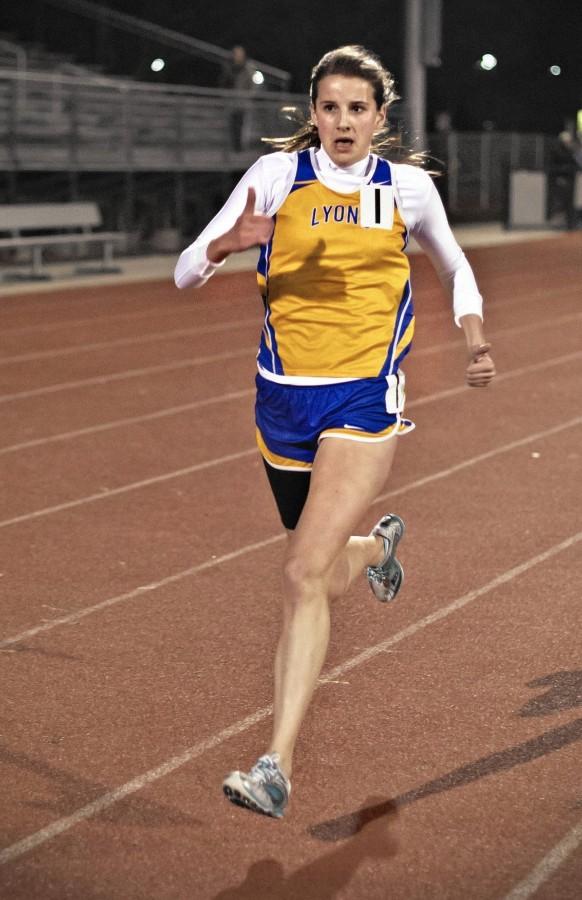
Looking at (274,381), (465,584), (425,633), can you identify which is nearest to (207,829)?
(274,381)

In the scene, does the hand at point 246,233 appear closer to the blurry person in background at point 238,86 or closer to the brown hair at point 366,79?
the brown hair at point 366,79

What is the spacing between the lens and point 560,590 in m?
5.63

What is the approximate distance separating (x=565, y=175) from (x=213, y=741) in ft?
90.3

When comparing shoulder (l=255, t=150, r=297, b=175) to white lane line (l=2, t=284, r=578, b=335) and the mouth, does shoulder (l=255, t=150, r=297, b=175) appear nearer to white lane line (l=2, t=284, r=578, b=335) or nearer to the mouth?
the mouth

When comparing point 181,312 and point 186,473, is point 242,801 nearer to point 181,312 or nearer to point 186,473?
point 186,473

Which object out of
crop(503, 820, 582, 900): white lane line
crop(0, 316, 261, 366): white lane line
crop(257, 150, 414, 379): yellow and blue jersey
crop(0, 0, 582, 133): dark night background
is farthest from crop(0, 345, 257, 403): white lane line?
crop(0, 0, 582, 133): dark night background

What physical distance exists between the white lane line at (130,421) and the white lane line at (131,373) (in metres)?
1.14

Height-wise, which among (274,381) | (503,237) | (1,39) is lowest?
(503,237)

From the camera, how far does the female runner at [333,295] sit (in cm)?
381

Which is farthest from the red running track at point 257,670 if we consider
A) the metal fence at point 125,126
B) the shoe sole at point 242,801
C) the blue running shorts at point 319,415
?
the metal fence at point 125,126

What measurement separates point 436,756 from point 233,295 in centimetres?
1422

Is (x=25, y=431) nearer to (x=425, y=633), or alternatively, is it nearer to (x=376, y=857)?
(x=425, y=633)

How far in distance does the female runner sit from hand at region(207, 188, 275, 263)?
0.05 m

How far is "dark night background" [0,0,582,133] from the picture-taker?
94.3ft
